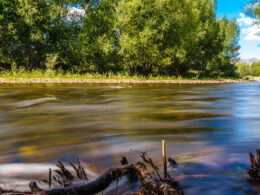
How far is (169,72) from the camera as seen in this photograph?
117 ft

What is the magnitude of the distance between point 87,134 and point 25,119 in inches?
99.5

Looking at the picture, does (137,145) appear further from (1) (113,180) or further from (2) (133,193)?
(2) (133,193)

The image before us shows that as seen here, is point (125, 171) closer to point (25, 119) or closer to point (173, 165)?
point (173, 165)

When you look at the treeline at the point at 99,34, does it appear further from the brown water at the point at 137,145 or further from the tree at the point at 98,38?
the brown water at the point at 137,145

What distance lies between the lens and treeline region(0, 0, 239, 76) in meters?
28.4

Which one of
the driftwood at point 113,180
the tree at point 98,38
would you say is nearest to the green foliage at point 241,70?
the tree at point 98,38

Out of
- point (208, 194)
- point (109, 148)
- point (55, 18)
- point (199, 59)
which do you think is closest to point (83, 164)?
point (109, 148)

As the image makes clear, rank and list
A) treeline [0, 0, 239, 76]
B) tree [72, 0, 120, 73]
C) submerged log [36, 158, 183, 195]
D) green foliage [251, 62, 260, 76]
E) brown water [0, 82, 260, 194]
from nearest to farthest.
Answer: submerged log [36, 158, 183, 195] → brown water [0, 82, 260, 194] → treeline [0, 0, 239, 76] → tree [72, 0, 120, 73] → green foliage [251, 62, 260, 76]

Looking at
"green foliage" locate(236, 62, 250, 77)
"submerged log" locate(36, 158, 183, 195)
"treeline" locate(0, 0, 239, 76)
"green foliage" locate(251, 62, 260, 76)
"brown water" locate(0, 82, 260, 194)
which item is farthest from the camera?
"green foliage" locate(251, 62, 260, 76)

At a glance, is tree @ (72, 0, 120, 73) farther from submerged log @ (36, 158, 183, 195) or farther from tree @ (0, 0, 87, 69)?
submerged log @ (36, 158, 183, 195)

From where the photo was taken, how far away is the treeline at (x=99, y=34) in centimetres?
2844

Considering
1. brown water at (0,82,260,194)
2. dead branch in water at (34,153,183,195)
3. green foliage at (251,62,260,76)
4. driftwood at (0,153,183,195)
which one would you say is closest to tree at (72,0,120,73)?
brown water at (0,82,260,194)

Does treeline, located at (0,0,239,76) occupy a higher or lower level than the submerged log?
higher

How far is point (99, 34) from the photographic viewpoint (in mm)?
33750
